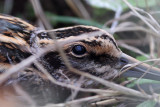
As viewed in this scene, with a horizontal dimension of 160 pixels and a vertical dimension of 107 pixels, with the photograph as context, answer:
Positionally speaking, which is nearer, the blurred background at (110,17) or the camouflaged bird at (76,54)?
the camouflaged bird at (76,54)

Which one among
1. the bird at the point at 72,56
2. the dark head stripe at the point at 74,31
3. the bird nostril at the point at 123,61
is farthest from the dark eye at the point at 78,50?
the bird nostril at the point at 123,61

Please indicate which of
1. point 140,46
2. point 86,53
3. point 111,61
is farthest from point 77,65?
point 140,46

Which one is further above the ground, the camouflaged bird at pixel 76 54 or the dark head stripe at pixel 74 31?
the dark head stripe at pixel 74 31

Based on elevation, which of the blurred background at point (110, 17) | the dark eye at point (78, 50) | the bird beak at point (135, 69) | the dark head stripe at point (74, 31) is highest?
the blurred background at point (110, 17)

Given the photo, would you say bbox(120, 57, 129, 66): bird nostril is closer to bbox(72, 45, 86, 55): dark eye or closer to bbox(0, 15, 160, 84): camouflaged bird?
bbox(0, 15, 160, 84): camouflaged bird

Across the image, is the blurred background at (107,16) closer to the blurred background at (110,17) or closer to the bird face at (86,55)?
the blurred background at (110,17)

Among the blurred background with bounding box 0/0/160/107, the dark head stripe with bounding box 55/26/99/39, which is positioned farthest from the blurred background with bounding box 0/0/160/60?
the dark head stripe with bounding box 55/26/99/39

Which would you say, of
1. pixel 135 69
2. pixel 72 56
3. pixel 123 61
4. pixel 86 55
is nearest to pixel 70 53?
pixel 72 56

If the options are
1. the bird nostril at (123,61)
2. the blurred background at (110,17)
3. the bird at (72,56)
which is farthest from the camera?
the blurred background at (110,17)
